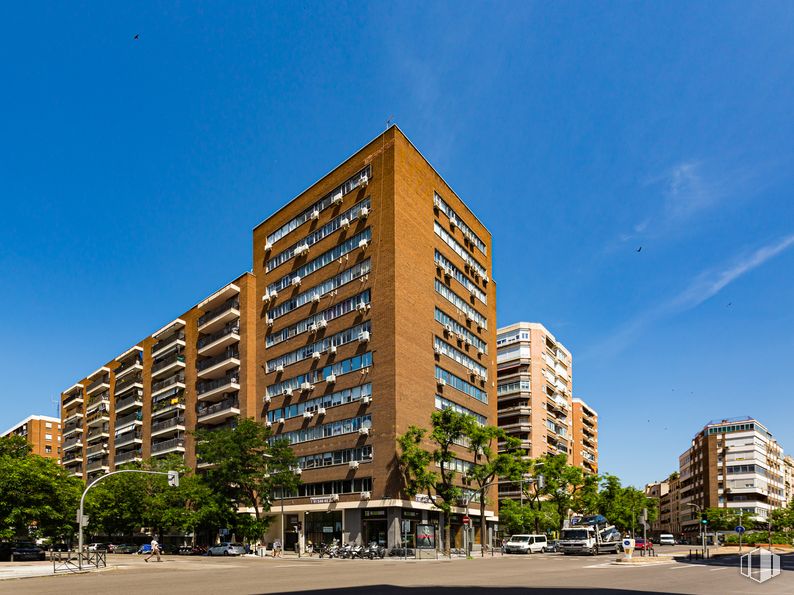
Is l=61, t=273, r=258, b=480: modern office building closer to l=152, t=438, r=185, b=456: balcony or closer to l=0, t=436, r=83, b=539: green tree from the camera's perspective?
l=152, t=438, r=185, b=456: balcony

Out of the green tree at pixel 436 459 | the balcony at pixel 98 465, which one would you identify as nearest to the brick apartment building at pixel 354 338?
the green tree at pixel 436 459

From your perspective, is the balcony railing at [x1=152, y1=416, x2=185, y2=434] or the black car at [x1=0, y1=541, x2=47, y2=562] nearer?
the black car at [x1=0, y1=541, x2=47, y2=562]

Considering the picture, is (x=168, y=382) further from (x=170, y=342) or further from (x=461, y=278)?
(x=461, y=278)

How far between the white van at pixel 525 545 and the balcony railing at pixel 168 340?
5083cm

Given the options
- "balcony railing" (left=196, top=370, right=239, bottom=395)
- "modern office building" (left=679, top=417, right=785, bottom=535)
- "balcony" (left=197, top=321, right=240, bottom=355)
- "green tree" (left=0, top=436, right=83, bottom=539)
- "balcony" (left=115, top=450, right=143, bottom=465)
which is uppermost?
"balcony" (left=197, top=321, right=240, bottom=355)

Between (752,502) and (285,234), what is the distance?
10826 centimetres

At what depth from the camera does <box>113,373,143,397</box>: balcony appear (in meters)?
108

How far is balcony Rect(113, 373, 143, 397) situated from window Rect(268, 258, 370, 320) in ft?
125

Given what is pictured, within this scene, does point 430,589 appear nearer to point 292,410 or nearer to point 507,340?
point 292,410

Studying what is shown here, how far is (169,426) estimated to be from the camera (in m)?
94.1

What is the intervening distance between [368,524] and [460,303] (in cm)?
2674

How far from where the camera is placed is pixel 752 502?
447ft

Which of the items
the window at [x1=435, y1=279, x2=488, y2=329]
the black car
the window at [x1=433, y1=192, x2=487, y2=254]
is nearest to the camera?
the black car

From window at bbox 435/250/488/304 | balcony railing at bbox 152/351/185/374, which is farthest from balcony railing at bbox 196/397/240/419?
window at bbox 435/250/488/304
